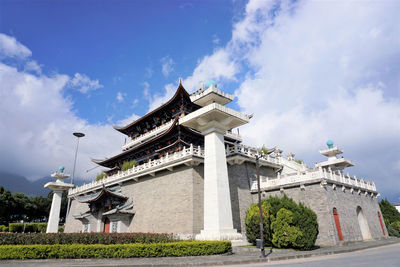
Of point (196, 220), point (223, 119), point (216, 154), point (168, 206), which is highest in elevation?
point (223, 119)

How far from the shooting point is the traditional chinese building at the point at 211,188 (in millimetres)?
20297

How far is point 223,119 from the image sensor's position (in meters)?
21.5

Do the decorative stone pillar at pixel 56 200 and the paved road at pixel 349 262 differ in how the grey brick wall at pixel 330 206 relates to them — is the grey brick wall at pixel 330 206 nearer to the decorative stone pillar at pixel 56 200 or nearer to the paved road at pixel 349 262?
the paved road at pixel 349 262

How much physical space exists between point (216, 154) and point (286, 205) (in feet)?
21.2

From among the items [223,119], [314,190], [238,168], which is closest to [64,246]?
[223,119]

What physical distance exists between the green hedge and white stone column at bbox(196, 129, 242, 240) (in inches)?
140

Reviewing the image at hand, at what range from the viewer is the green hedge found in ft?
45.6

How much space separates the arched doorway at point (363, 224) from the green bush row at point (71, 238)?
20894mm

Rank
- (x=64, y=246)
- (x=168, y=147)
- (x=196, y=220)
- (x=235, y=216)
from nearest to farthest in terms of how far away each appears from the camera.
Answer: (x=64, y=246) < (x=196, y=220) < (x=235, y=216) < (x=168, y=147)

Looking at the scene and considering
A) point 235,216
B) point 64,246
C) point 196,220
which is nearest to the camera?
point 64,246

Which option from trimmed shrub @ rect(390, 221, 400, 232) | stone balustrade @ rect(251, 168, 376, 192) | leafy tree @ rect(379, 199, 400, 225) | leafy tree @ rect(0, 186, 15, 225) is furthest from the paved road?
leafy tree @ rect(0, 186, 15, 225)

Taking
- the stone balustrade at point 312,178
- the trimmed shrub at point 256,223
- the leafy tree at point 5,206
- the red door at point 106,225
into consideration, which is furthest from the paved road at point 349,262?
the leafy tree at point 5,206

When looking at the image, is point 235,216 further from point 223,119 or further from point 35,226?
point 35,226

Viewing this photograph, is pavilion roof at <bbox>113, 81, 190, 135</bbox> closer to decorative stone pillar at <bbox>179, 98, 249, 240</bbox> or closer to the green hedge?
decorative stone pillar at <bbox>179, 98, 249, 240</bbox>
